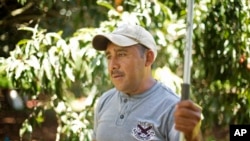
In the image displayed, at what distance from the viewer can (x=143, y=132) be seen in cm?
218

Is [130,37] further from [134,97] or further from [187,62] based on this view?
[187,62]

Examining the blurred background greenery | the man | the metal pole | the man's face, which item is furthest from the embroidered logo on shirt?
the blurred background greenery

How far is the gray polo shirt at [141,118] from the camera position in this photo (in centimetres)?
218

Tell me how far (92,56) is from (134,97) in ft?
4.83

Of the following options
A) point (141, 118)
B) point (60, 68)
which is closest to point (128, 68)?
point (141, 118)

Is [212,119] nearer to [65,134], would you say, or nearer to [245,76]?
[245,76]

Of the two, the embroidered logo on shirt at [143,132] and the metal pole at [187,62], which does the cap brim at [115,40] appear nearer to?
the embroidered logo on shirt at [143,132]

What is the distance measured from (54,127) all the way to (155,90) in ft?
7.27

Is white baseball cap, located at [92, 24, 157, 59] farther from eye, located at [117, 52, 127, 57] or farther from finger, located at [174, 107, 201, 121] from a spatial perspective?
finger, located at [174, 107, 201, 121]

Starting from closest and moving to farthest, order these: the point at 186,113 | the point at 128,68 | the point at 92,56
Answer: the point at 186,113 → the point at 128,68 → the point at 92,56

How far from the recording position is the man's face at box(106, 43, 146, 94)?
228cm

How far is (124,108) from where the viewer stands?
2.30m

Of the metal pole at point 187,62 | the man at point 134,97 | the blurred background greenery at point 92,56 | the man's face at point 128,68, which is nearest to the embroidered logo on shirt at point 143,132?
the man at point 134,97

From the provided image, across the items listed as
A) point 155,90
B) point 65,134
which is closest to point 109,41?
point 155,90
